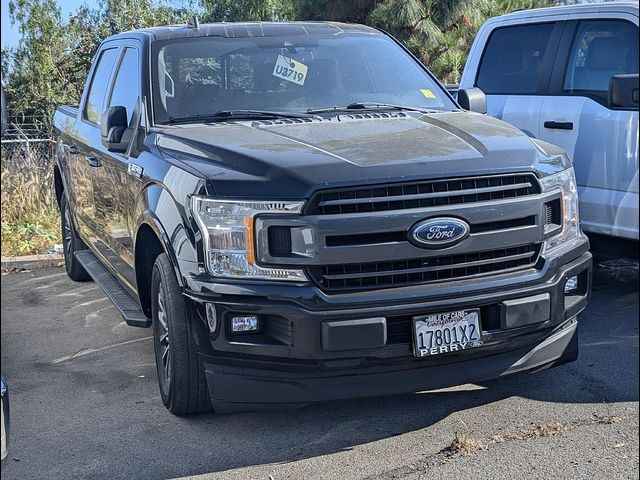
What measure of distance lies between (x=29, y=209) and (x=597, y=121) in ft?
20.3

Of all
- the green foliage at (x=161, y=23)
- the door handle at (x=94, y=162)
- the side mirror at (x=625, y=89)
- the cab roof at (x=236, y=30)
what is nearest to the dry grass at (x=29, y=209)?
the green foliage at (x=161, y=23)

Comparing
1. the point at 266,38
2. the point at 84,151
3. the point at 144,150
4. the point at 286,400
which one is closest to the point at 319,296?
the point at 286,400

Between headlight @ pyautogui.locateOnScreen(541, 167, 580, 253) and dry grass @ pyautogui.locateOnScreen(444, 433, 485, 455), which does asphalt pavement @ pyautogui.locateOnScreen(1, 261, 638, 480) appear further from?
headlight @ pyautogui.locateOnScreen(541, 167, 580, 253)

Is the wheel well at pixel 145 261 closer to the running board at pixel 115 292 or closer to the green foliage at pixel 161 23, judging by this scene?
the running board at pixel 115 292

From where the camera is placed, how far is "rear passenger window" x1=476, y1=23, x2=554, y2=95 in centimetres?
666

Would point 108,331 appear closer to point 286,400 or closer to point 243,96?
point 243,96

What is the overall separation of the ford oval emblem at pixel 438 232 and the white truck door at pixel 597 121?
208cm

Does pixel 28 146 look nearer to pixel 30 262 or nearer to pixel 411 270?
pixel 30 262

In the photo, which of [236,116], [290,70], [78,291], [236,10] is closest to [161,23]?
[236,10]

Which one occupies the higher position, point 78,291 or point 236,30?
point 236,30

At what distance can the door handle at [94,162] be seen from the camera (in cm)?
603

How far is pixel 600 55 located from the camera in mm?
6098

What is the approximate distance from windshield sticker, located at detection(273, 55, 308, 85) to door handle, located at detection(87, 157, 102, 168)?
54.4 inches

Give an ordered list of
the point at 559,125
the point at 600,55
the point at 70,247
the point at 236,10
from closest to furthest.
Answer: the point at 600,55, the point at 559,125, the point at 236,10, the point at 70,247
